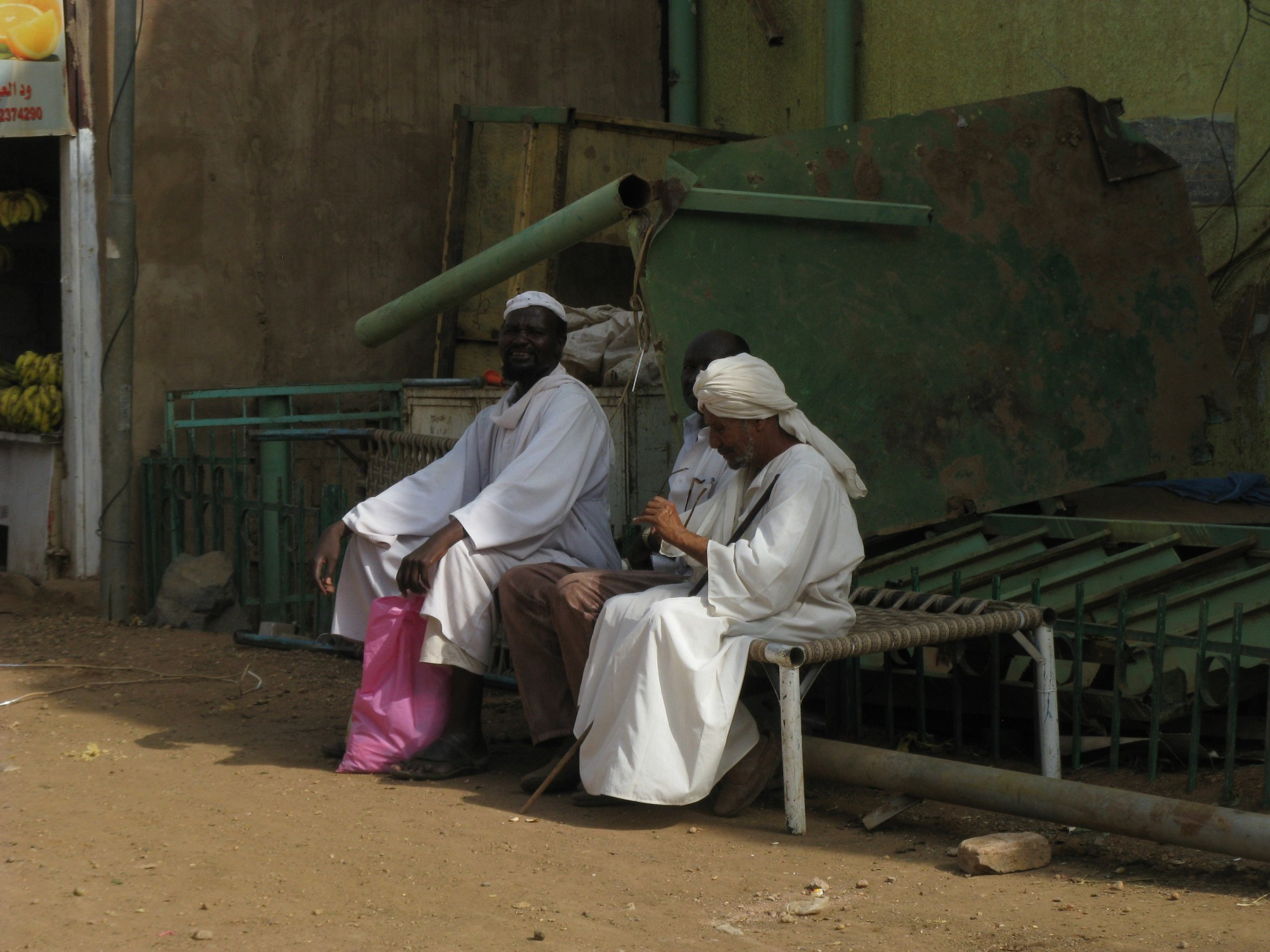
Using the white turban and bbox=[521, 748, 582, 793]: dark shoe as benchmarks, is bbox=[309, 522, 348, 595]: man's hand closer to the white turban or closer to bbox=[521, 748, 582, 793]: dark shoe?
bbox=[521, 748, 582, 793]: dark shoe

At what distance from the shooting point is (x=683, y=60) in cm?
930

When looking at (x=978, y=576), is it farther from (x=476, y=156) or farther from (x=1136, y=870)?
(x=476, y=156)

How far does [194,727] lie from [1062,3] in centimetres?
540

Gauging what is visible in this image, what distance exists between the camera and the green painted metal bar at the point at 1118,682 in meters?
4.09

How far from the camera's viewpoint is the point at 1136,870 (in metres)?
3.54

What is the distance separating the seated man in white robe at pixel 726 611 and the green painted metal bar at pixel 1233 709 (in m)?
1.01

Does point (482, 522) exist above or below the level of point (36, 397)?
below

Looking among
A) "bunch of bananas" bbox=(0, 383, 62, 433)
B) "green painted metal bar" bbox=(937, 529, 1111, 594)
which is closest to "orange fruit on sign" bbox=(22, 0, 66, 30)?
"bunch of bananas" bbox=(0, 383, 62, 433)

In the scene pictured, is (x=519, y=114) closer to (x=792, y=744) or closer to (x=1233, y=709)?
(x=792, y=744)

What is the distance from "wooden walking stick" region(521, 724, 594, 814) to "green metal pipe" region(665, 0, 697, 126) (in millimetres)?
5954

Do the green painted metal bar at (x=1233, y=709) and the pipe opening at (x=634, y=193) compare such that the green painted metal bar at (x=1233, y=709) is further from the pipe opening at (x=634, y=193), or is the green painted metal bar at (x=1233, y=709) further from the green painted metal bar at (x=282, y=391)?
the green painted metal bar at (x=282, y=391)

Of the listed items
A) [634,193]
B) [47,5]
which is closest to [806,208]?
[634,193]

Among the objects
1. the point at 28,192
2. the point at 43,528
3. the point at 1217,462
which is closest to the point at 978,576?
the point at 1217,462

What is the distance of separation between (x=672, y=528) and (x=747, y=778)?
74cm
